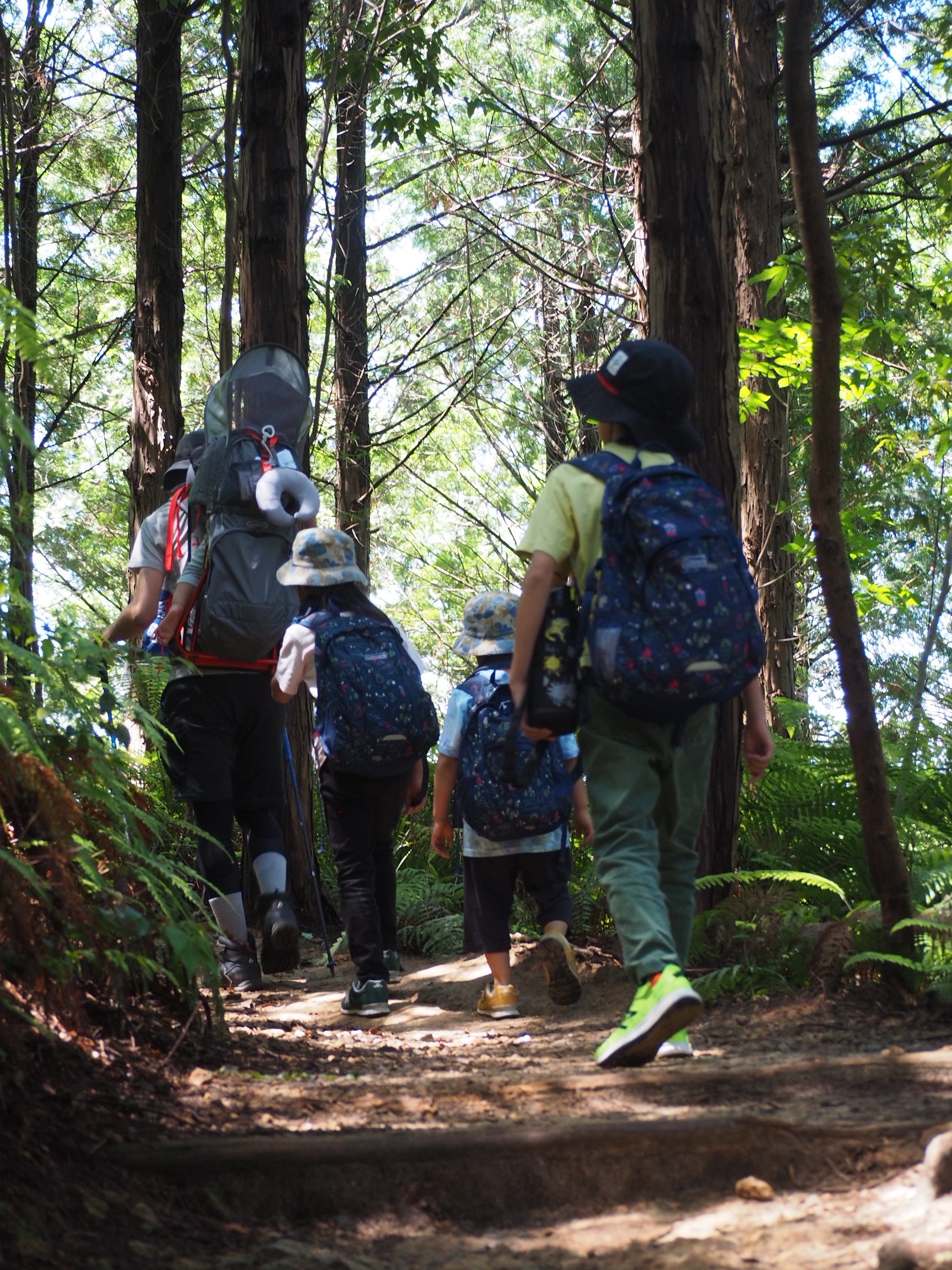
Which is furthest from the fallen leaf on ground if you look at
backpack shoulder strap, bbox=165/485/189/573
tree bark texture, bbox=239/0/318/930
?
tree bark texture, bbox=239/0/318/930

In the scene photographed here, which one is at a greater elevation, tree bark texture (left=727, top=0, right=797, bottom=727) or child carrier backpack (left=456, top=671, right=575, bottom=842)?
tree bark texture (left=727, top=0, right=797, bottom=727)

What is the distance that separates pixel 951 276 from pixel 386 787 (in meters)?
5.62

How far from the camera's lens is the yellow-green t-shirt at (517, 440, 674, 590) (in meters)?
3.77

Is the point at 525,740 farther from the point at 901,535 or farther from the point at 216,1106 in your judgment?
the point at 901,535

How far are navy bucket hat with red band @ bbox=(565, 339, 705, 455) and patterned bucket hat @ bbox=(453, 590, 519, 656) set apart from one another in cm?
146

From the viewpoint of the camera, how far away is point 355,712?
5.17 meters

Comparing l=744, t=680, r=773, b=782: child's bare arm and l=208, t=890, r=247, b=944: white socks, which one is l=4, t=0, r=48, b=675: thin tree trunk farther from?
l=744, t=680, r=773, b=782: child's bare arm

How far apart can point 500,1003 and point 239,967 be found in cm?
128

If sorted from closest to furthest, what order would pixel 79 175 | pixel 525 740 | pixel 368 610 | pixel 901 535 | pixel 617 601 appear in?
pixel 617 601 → pixel 525 740 → pixel 368 610 → pixel 79 175 → pixel 901 535

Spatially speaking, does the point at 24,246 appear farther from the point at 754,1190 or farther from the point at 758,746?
the point at 754,1190

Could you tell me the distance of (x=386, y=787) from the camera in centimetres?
549

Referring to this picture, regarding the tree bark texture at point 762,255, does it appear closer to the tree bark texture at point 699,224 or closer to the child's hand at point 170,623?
the tree bark texture at point 699,224

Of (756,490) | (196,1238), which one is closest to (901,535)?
(756,490)

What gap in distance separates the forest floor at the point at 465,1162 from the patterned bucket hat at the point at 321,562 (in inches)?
82.3
